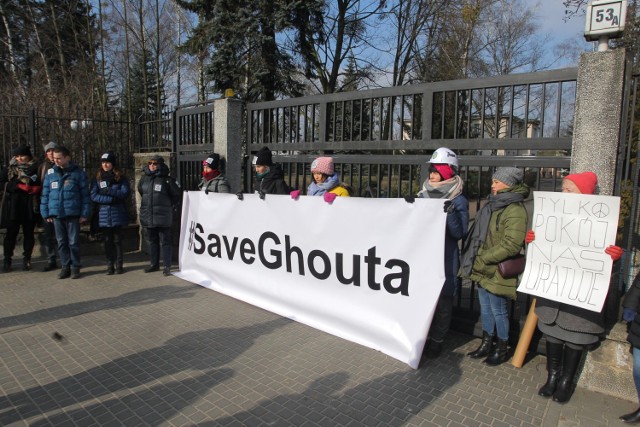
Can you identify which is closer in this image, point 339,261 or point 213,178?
point 339,261

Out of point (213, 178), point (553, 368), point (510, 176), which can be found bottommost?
point (553, 368)

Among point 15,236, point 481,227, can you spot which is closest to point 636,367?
point 481,227

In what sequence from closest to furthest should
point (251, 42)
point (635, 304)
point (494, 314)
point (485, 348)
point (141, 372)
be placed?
point (635, 304)
point (141, 372)
point (494, 314)
point (485, 348)
point (251, 42)

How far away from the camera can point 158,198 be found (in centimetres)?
657

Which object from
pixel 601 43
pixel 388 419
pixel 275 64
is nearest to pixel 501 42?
pixel 275 64

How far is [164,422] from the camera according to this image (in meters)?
2.87

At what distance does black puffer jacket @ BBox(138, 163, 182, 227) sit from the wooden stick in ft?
16.5

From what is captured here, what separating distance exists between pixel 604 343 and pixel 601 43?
224cm

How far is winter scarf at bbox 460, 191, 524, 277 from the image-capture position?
11.4 ft

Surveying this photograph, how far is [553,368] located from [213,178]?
4721mm

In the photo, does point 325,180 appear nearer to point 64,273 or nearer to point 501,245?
point 501,245

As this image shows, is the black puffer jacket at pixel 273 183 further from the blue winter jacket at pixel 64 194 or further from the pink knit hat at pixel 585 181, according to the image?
the pink knit hat at pixel 585 181

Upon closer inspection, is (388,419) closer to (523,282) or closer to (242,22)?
(523,282)

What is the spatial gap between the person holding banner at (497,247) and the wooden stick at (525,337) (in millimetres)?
98
